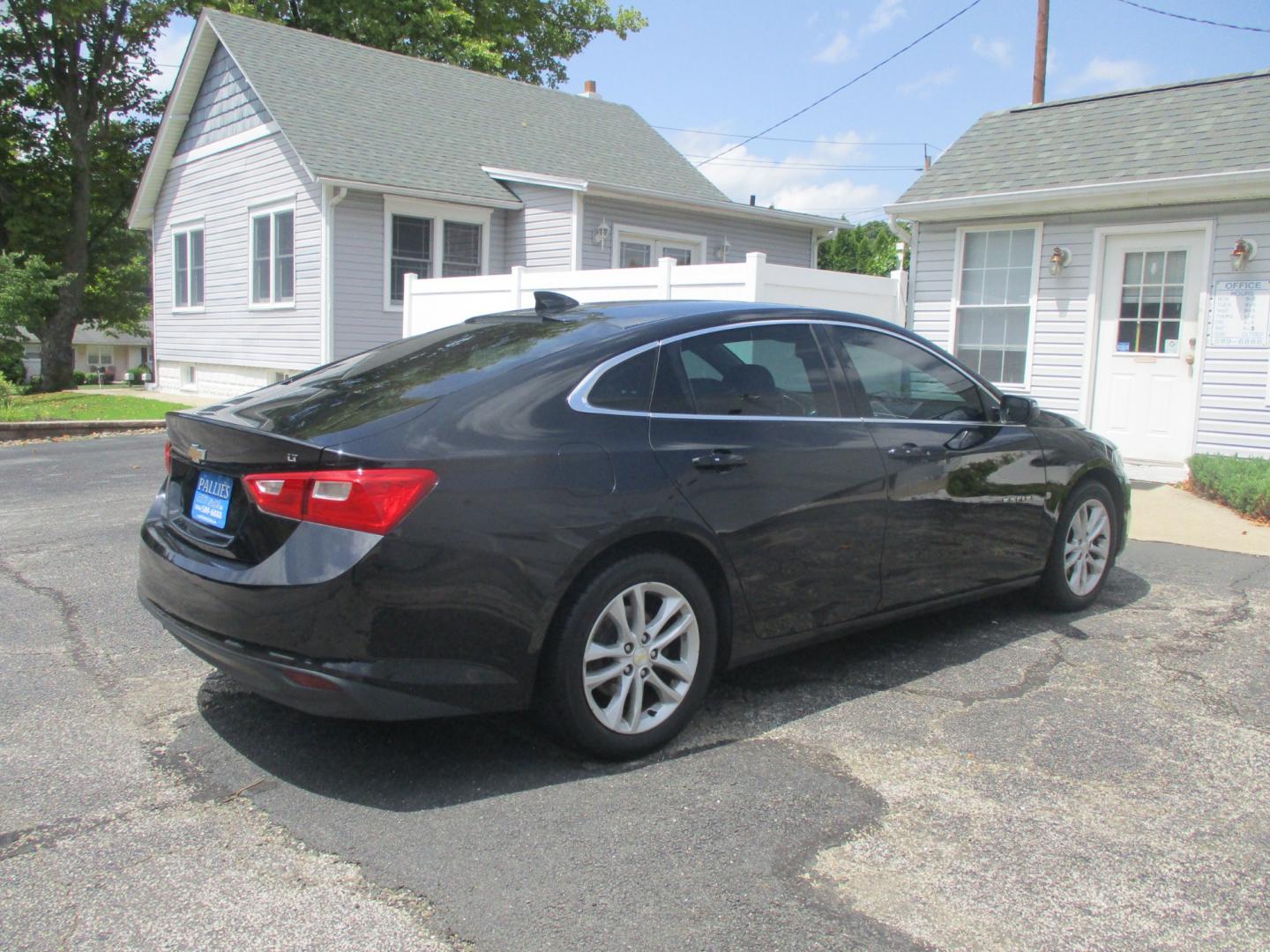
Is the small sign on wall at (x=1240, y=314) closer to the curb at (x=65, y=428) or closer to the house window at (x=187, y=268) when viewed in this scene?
the curb at (x=65, y=428)

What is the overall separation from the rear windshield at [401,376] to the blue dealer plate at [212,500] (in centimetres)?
23

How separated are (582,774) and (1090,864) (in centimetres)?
156

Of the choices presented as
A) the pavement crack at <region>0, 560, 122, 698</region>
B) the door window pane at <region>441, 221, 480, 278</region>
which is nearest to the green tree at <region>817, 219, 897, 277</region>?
the door window pane at <region>441, 221, 480, 278</region>

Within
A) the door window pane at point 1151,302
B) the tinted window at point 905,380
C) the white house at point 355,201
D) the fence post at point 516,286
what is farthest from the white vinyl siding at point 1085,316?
the tinted window at point 905,380

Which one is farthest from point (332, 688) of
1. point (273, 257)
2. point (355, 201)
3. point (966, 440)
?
point (273, 257)

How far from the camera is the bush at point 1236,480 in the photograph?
8.48m

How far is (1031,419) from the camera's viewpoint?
518 centimetres

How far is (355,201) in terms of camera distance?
15984mm

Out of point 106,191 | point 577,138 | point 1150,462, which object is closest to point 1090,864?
point 1150,462

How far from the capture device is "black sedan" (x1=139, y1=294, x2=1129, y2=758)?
312 centimetres

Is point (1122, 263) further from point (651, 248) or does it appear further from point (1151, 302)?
point (651, 248)

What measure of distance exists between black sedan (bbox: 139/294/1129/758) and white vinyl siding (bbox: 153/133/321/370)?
41.8 feet

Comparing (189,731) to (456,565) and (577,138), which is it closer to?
(456,565)

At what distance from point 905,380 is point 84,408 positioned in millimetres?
16183
